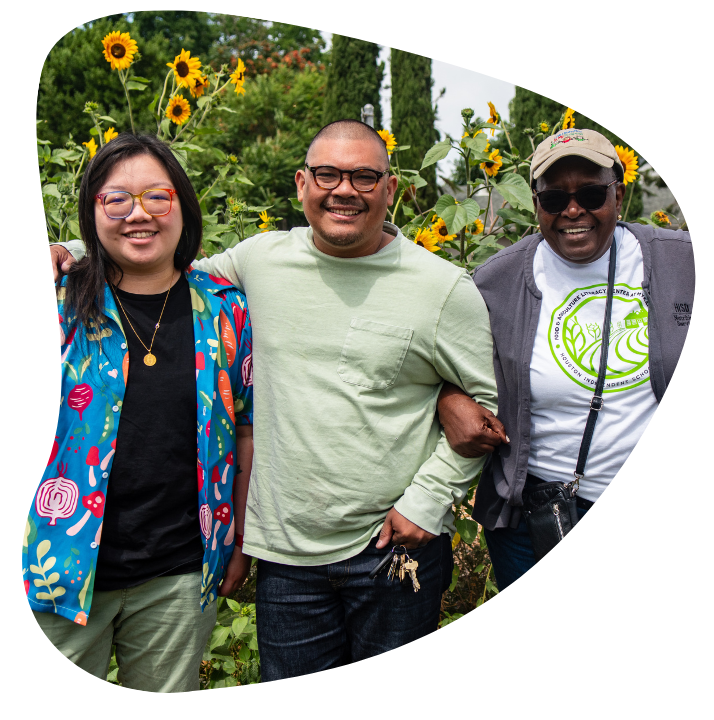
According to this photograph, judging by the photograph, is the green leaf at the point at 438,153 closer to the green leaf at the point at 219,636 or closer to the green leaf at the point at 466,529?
the green leaf at the point at 466,529

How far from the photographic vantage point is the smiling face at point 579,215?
1818mm

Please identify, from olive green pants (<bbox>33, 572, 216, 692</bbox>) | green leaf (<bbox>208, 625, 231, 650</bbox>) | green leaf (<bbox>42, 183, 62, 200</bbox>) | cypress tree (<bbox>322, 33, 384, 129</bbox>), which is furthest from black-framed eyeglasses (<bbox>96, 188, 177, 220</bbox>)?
cypress tree (<bbox>322, 33, 384, 129</bbox>)

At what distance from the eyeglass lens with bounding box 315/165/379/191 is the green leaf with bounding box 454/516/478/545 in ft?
4.39

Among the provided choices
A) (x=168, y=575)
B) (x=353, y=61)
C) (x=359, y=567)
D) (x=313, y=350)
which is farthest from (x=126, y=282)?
(x=353, y=61)

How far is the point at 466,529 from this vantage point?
2482 mm

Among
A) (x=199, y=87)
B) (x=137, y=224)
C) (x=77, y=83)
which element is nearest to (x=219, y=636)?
(x=137, y=224)

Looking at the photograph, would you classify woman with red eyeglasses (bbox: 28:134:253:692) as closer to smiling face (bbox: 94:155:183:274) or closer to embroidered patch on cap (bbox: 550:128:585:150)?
smiling face (bbox: 94:155:183:274)

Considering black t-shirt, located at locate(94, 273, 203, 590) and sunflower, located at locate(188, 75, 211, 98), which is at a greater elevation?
sunflower, located at locate(188, 75, 211, 98)

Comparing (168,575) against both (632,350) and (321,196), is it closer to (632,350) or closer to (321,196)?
(321,196)

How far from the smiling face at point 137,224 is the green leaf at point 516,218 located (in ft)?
4.66

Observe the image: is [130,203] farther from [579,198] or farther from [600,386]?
[600,386]

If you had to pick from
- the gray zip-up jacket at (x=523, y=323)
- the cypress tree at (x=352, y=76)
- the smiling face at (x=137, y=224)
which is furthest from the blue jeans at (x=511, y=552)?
the cypress tree at (x=352, y=76)

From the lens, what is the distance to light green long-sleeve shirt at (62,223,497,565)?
1.79m

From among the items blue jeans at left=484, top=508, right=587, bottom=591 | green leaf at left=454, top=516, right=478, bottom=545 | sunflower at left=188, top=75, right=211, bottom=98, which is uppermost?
sunflower at left=188, top=75, right=211, bottom=98
